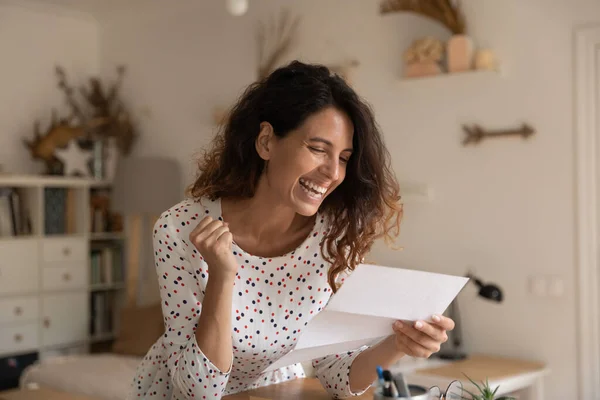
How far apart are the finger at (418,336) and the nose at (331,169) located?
0.33 meters

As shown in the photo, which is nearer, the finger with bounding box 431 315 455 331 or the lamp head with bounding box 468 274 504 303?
the finger with bounding box 431 315 455 331

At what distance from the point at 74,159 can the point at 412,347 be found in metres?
3.92

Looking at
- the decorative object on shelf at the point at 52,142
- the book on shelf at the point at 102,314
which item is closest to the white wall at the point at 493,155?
the decorative object on shelf at the point at 52,142

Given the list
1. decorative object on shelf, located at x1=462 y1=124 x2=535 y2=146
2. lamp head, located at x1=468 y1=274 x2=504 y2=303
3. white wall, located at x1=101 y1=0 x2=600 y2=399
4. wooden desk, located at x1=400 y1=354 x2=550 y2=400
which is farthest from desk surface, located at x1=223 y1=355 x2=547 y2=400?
decorative object on shelf, located at x1=462 y1=124 x2=535 y2=146

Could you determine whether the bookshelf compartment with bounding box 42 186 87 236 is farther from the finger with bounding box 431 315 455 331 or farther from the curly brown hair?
the finger with bounding box 431 315 455 331

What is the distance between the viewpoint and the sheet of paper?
53.9 inches

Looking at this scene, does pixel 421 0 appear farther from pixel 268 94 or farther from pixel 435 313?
pixel 435 313

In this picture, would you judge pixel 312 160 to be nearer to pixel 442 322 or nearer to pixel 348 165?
pixel 348 165

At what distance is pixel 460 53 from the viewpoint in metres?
3.58

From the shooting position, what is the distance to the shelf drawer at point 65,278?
15.5 feet

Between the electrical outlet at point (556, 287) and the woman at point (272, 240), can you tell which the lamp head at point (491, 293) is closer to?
the electrical outlet at point (556, 287)

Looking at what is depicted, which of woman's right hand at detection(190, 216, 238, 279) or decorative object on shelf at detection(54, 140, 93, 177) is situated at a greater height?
decorative object on shelf at detection(54, 140, 93, 177)

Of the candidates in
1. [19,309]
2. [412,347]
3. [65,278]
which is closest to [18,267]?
[19,309]

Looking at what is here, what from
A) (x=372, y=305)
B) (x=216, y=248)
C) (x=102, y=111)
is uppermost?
(x=102, y=111)
